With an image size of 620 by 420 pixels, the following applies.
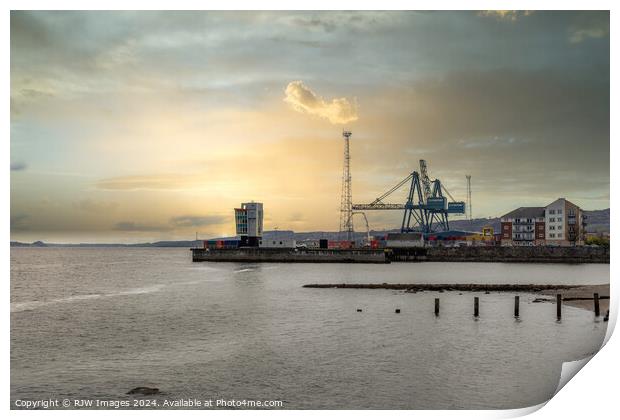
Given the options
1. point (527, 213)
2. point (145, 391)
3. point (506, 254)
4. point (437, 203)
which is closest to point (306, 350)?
point (145, 391)

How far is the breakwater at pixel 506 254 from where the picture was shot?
104m

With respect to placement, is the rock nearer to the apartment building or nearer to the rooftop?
the apartment building

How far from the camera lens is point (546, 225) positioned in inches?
4697

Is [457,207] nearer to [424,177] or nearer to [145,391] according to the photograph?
[424,177]

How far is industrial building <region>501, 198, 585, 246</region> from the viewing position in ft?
382

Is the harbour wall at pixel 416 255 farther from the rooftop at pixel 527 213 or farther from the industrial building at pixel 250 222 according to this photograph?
the rooftop at pixel 527 213

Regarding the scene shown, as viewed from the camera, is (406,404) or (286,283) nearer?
(406,404)

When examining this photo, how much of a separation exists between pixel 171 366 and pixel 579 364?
14.0 m

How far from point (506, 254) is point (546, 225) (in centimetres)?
1397

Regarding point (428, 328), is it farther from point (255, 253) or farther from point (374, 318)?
point (255, 253)

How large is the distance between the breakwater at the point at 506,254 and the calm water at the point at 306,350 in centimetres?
7236

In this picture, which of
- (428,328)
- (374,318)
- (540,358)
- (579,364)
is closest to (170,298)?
A: (374,318)

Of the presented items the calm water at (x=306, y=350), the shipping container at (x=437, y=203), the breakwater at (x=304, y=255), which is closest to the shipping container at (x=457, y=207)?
the shipping container at (x=437, y=203)

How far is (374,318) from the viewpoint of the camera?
1257 inches
